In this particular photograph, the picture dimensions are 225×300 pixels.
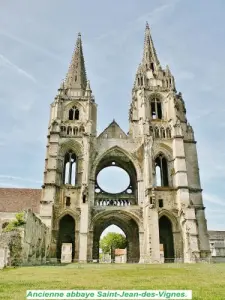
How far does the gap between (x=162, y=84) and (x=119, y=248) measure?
41155 millimetres

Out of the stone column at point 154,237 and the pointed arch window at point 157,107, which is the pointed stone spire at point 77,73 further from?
the stone column at point 154,237

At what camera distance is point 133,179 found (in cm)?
3153

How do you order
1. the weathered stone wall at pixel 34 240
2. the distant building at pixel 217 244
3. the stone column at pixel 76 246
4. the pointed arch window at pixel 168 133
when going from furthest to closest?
1. the distant building at pixel 217 244
2. the pointed arch window at pixel 168 133
3. the stone column at pixel 76 246
4. the weathered stone wall at pixel 34 240

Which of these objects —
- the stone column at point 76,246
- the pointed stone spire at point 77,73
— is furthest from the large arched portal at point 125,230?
the pointed stone spire at point 77,73

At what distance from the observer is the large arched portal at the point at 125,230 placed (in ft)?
93.8

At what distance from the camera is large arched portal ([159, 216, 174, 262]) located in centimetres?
2792

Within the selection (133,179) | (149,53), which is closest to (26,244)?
(133,179)

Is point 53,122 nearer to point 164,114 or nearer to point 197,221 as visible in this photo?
point 164,114

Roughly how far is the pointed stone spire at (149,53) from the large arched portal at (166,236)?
2110 centimetres

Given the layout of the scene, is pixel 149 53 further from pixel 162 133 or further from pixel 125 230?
pixel 125 230

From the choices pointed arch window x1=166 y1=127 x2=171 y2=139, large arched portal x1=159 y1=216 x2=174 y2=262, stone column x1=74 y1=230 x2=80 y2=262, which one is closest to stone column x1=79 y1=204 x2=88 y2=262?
stone column x1=74 y1=230 x2=80 y2=262

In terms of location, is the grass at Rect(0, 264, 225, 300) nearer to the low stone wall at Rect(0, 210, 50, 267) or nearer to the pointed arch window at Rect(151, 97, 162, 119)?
the low stone wall at Rect(0, 210, 50, 267)

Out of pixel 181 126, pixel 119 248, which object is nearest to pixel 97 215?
pixel 181 126

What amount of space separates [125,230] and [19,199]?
1236 centimetres
